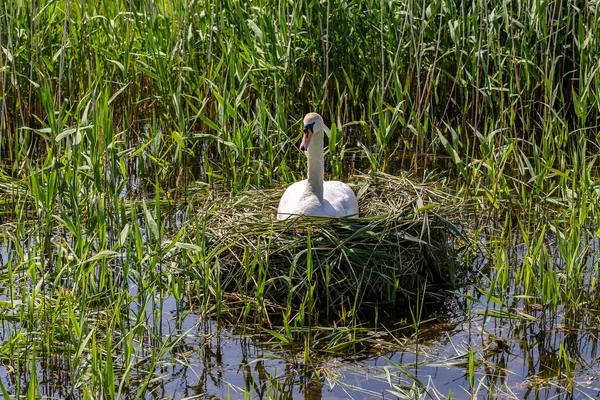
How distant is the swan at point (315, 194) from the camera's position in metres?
5.41

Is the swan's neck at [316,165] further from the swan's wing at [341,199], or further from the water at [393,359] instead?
the water at [393,359]

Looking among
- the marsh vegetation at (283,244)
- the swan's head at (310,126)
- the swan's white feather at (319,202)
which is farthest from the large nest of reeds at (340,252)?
the swan's head at (310,126)

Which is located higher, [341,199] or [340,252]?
[341,199]

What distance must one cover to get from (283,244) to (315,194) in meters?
0.49

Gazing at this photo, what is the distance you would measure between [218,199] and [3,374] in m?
1.91

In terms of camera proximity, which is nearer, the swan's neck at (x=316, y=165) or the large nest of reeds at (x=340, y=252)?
the large nest of reeds at (x=340, y=252)

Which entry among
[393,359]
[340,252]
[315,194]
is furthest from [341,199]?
[393,359]

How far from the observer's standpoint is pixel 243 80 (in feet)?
20.3

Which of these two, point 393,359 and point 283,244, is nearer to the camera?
point 393,359

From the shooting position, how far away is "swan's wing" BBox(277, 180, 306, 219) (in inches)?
216

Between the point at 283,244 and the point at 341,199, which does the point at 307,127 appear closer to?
the point at 341,199

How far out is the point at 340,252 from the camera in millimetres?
5117

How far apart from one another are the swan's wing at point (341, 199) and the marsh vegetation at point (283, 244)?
18 cm

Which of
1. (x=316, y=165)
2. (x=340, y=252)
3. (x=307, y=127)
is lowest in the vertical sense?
(x=340, y=252)
